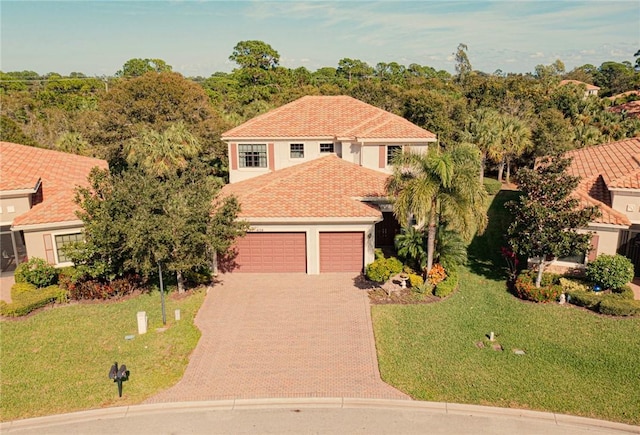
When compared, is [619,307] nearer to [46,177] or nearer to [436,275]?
[436,275]

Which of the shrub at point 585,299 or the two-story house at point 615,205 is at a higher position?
the two-story house at point 615,205

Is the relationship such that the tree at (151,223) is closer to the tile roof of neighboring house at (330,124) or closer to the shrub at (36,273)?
the shrub at (36,273)

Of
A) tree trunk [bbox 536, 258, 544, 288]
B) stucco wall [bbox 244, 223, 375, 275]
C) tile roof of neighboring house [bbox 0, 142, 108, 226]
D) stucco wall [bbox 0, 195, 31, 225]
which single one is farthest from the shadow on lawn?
stucco wall [bbox 0, 195, 31, 225]

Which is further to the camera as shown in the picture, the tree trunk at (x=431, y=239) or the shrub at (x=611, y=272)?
the tree trunk at (x=431, y=239)

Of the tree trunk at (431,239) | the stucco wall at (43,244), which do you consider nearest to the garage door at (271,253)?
the tree trunk at (431,239)

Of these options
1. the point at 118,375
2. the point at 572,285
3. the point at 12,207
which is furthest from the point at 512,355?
the point at 12,207
